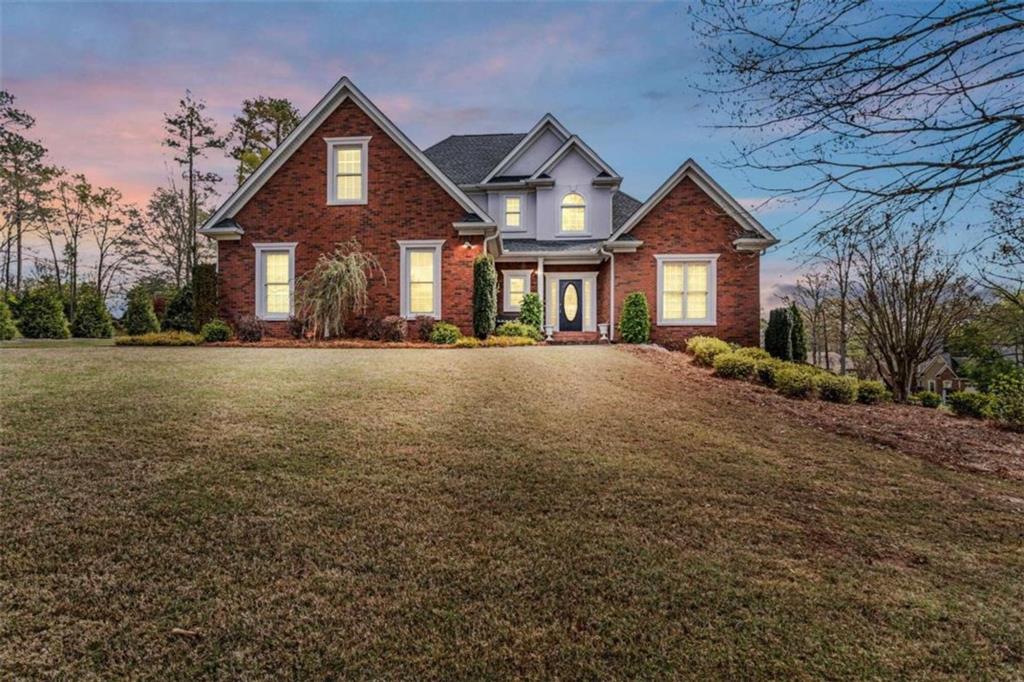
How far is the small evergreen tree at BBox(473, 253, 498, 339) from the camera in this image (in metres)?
14.8

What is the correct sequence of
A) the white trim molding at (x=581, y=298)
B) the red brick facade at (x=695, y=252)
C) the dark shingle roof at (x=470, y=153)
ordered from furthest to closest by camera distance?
the dark shingle roof at (x=470, y=153) < the white trim molding at (x=581, y=298) < the red brick facade at (x=695, y=252)

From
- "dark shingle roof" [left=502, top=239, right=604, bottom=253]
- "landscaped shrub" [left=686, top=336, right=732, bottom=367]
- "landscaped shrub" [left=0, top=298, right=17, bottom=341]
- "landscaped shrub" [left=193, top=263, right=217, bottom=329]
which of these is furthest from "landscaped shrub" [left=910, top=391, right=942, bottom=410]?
"landscaped shrub" [left=0, top=298, right=17, bottom=341]

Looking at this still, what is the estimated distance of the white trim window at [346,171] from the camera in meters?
15.1

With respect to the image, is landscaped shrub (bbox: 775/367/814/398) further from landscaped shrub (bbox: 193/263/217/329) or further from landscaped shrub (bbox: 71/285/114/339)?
landscaped shrub (bbox: 71/285/114/339)

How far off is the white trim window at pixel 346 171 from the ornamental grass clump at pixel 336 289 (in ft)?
4.91

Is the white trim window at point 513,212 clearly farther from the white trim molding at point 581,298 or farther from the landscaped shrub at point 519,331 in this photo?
the landscaped shrub at point 519,331

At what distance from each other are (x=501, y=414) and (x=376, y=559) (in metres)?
3.57

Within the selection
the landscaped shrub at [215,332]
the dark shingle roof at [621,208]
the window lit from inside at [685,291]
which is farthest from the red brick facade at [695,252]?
the landscaped shrub at [215,332]

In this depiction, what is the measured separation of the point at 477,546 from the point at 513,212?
17187 millimetres

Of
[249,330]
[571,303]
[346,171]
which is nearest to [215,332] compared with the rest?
[249,330]

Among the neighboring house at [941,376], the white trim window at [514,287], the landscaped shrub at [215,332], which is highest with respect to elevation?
the white trim window at [514,287]

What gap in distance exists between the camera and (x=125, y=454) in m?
5.00

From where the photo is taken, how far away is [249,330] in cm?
1402

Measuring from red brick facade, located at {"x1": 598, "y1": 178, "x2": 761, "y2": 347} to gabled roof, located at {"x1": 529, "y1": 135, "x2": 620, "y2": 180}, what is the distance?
3488 millimetres
